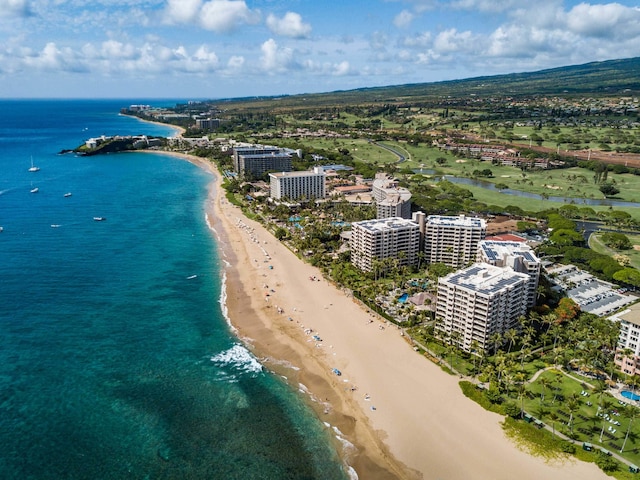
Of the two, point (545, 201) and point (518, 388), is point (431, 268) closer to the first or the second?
point (518, 388)

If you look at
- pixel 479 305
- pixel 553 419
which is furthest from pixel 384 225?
pixel 553 419

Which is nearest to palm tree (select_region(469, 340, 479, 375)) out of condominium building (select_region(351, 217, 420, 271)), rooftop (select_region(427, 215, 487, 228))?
condominium building (select_region(351, 217, 420, 271))

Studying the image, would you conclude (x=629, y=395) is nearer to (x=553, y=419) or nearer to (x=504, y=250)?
(x=553, y=419)

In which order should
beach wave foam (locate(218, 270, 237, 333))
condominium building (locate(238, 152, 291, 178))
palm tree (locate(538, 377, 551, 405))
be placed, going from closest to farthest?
palm tree (locate(538, 377, 551, 405))
beach wave foam (locate(218, 270, 237, 333))
condominium building (locate(238, 152, 291, 178))

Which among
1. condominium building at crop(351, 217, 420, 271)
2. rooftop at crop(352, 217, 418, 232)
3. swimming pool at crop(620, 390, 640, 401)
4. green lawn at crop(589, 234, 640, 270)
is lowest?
swimming pool at crop(620, 390, 640, 401)

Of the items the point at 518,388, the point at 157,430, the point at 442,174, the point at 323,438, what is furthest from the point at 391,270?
the point at 442,174

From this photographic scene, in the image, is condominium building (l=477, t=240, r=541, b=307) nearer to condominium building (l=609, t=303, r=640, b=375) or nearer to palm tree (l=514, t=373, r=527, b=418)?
condominium building (l=609, t=303, r=640, b=375)

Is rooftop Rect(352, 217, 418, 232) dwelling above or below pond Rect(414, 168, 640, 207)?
above

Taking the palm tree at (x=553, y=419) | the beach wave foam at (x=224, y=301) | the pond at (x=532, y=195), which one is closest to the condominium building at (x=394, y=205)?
the beach wave foam at (x=224, y=301)
